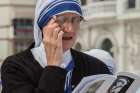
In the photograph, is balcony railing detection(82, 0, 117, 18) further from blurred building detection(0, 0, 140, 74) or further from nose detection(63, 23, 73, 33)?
nose detection(63, 23, 73, 33)

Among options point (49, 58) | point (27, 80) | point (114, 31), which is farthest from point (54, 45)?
point (114, 31)

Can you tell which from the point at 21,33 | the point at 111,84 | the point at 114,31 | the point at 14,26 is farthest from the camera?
the point at 21,33

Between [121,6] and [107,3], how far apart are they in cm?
84

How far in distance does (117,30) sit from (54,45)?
20.0 metres

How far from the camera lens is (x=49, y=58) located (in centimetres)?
162

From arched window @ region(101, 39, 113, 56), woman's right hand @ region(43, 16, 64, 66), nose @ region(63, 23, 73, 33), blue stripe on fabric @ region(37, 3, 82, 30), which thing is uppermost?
blue stripe on fabric @ region(37, 3, 82, 30)

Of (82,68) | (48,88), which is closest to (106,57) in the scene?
(82,68)

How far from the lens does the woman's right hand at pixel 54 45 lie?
1605 millimetres

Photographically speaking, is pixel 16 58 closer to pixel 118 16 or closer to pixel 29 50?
pixel 29 50

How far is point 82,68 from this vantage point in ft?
6.05

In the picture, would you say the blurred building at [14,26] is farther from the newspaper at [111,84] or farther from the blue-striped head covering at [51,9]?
the newspaper at [111,84]

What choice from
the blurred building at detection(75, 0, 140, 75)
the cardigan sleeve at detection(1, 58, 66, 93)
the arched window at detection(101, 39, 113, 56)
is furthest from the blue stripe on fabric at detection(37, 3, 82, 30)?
the arched window at detection(101, 39, 113, 56)

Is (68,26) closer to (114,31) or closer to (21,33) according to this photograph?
(114,31)

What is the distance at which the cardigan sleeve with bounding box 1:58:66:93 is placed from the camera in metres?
1.59
